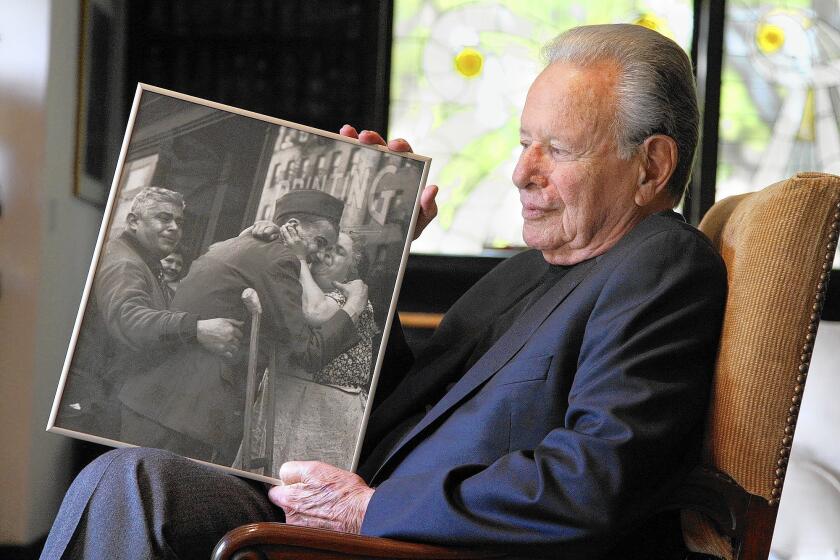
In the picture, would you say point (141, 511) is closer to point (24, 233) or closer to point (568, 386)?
point (568, 386)

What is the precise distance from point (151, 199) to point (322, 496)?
54cm

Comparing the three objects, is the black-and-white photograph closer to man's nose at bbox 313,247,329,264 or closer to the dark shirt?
man's nose at bbox 313,247,329,264

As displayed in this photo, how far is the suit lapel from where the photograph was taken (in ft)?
4.83

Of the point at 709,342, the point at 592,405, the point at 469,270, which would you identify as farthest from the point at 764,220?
the point at 469,270

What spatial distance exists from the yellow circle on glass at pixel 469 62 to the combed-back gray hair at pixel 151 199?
279 centimetres

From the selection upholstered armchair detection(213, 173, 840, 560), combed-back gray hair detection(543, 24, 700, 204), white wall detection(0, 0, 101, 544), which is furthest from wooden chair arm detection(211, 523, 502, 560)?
white wall detection(0, 0, 101, 544)

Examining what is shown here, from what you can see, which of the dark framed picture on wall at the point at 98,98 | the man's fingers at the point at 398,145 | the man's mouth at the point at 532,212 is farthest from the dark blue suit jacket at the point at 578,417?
the dark framed picture on wall at the point at 98,98

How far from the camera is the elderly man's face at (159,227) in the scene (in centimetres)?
152

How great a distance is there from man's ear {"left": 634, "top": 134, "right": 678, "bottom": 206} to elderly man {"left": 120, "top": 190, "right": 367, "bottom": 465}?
1.59 feet

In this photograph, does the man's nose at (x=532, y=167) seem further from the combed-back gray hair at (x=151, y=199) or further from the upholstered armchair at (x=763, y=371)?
the combed-back gray hair at (x=151, y=199)

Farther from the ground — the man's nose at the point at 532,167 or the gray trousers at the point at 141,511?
the man's nose at the point at 532,167

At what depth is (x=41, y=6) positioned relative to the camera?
3389 millimetres

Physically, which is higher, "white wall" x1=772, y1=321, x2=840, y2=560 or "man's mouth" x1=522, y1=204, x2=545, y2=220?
"man's mouth" x1=522, y1=204, x2=545, y2=220

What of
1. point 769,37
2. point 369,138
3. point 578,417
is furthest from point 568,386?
point 769,37
